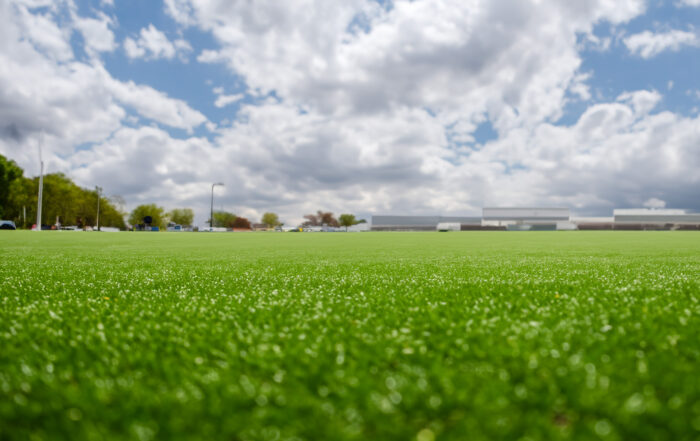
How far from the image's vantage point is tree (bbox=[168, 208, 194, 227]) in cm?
18238

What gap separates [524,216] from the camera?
165375 mm

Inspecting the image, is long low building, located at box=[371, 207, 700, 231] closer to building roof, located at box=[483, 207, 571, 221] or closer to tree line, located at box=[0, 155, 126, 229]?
building roof, located at box=[483, 207, 571, 221]

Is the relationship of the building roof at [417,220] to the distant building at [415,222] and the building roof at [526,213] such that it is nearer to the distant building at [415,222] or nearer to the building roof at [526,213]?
the distant building at [415,222]

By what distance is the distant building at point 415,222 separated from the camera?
170 metres

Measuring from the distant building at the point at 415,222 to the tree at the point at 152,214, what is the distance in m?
87.0

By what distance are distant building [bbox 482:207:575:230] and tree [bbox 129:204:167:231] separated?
5208 inches

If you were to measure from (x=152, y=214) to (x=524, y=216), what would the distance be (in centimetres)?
15208

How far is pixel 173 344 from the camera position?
3838mm

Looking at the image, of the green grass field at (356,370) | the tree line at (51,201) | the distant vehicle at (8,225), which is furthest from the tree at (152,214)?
the green grass field at (356,370)

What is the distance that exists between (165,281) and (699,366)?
362 inches

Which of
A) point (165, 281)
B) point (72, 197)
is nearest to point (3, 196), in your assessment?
point (72, 197)

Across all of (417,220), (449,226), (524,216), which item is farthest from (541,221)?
(417,220)

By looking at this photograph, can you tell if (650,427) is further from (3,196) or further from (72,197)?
(72,197)

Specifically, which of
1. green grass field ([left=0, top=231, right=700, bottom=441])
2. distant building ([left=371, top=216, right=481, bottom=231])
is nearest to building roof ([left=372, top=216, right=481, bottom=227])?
→ distant building ([left=371, top=216, right=481, bottom=231])
